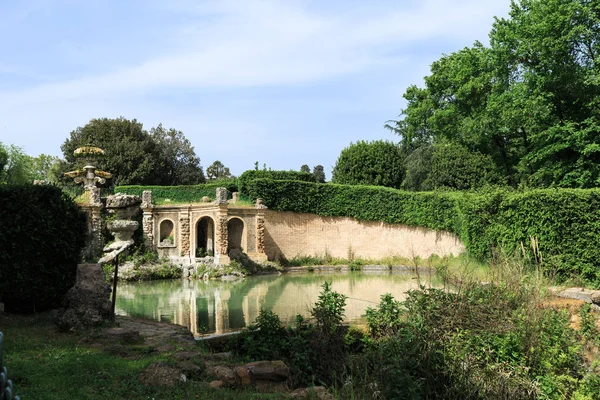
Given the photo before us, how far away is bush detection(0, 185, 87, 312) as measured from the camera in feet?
26.9

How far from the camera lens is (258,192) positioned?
88.5 ft

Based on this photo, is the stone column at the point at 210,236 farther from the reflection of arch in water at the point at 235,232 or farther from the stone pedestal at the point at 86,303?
the stone pedestal at the point at 86,303

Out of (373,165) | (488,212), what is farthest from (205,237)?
(488,212)

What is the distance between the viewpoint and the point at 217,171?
171ft

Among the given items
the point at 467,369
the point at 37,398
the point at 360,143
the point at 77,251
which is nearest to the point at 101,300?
the point at 77,251

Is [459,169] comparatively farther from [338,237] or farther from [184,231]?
[184,231]

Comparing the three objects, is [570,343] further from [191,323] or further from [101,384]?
[191,323]

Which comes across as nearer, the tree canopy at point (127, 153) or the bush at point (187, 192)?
the bush at point (187, 192)

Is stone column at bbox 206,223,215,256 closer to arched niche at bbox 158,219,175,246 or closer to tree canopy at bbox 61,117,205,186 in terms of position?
arched niche at bbox 158,219,175,246

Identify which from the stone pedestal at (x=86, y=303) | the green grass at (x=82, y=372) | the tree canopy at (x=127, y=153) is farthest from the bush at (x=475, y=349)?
the tree canopy at (x=127, y=153)

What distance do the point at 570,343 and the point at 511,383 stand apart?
4.11 ft

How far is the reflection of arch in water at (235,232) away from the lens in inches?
1027

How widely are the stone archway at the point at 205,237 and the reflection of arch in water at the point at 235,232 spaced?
0.97 meters

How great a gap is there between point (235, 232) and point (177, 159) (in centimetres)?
1743
